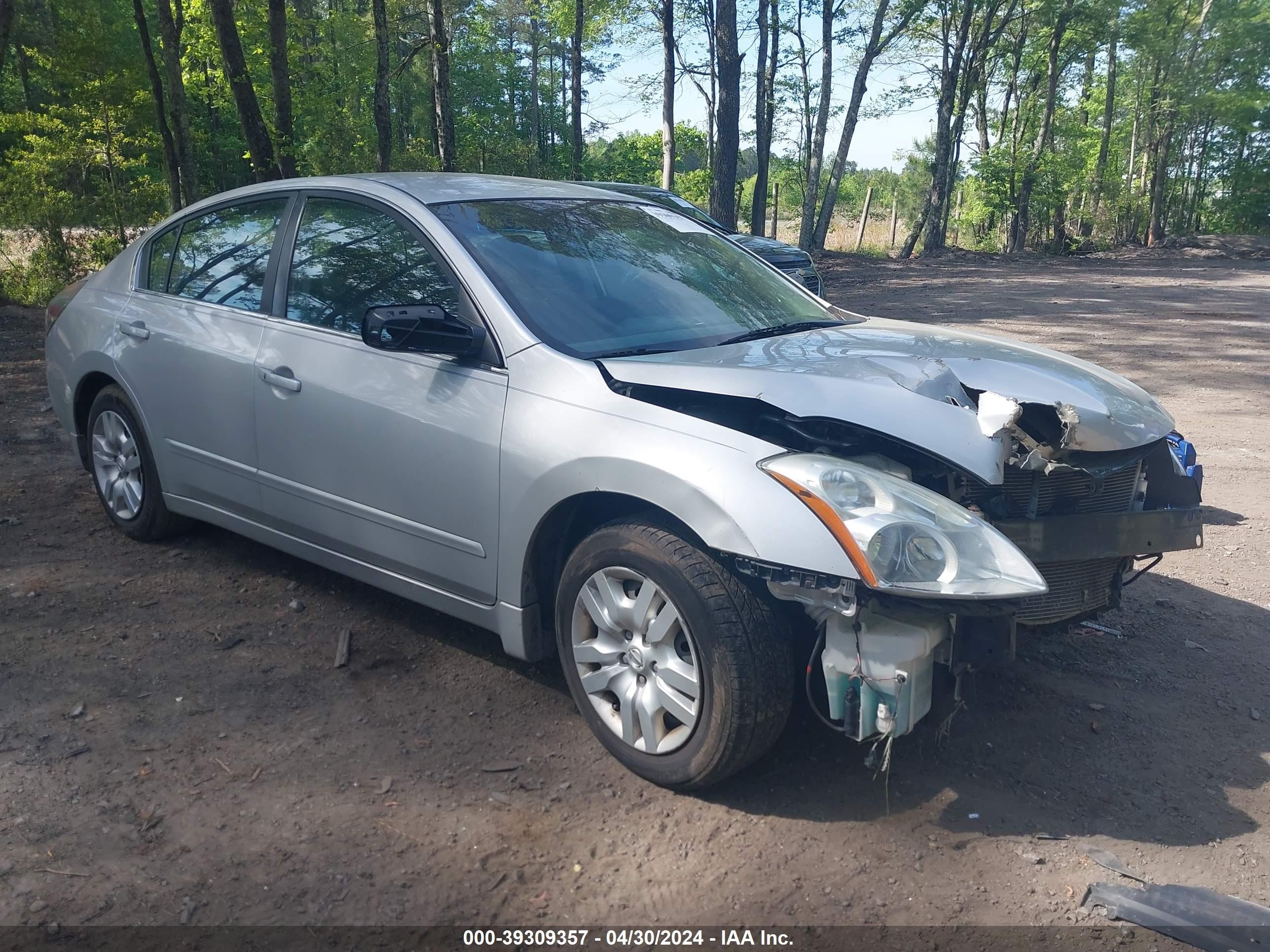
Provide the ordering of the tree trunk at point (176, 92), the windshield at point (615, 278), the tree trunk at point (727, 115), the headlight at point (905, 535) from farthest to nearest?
the tree trunk at point (727, 115) < the tree trunk at point (176, 92) < the windshield at point (615, 278) < the headlight at point (905, 535)

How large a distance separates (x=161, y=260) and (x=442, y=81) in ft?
46.3

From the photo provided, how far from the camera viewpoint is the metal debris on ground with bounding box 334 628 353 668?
12.8 ft

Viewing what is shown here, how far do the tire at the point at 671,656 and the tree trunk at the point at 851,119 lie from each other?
82.2 feet

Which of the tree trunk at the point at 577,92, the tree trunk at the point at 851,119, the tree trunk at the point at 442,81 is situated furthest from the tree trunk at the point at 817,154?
the tree trunk at the point at 442,81

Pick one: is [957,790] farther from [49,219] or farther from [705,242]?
[49,219]

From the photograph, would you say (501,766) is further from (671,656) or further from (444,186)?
(444,186)

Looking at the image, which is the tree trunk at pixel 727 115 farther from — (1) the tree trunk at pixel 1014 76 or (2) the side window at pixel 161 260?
(1) the tree trunk at pixel 1014 76

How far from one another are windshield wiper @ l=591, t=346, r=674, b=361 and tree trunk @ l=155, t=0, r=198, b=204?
12.4 meters

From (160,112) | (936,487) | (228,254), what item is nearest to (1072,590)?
(936,487)

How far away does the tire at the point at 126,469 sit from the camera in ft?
15.7

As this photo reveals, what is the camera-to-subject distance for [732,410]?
10.2 feet

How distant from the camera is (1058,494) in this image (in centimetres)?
320

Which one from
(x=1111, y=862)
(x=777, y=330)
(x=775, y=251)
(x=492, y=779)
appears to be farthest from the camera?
(x=775, y=251)

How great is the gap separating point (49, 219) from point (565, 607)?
1325cm
